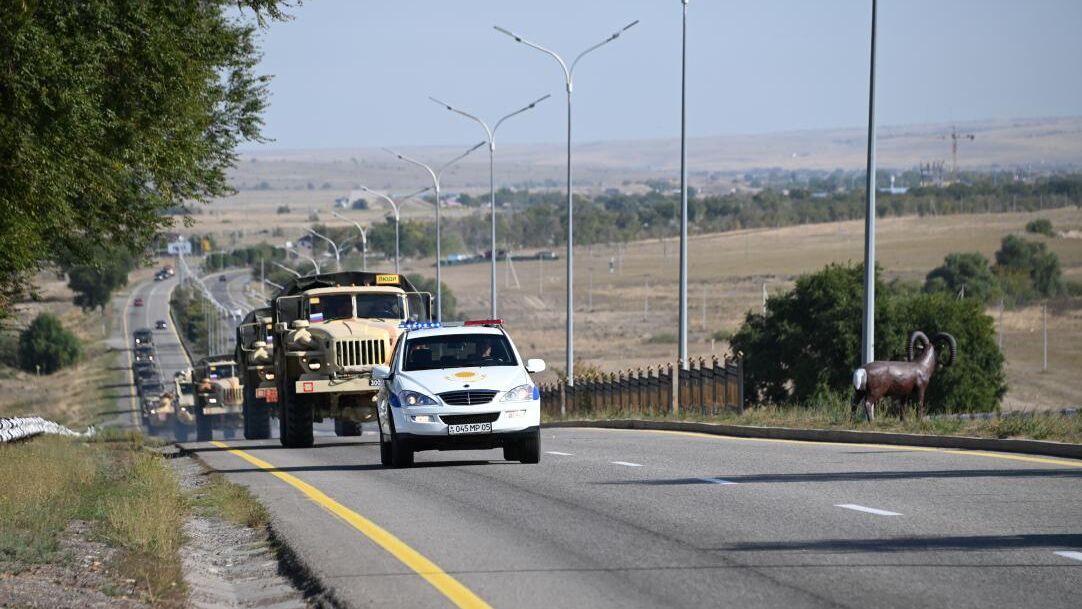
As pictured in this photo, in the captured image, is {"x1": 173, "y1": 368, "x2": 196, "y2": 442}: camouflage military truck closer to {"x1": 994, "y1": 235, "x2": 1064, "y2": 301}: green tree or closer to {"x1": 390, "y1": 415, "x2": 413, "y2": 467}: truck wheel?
{"x1": 390, "y1": 415, "x2": 413, "y2": 467}: truck wheel

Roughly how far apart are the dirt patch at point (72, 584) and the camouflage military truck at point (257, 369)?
818 inches

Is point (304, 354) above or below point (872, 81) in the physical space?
below

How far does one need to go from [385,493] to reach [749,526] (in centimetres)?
592

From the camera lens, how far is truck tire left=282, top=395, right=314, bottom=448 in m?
31.1

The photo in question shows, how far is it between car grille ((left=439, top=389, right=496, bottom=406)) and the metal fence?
14596 mm

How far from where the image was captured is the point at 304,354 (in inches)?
1212

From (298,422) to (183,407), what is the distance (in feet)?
180

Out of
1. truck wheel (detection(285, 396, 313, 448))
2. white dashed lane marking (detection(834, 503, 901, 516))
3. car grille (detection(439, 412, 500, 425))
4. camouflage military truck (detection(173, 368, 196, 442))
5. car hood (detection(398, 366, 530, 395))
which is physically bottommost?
camouflage military truck (detection(173, 368, 196, 442))

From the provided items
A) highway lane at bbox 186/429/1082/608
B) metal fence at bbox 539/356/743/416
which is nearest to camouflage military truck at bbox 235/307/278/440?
metal fence at bbox 539/356/743/416

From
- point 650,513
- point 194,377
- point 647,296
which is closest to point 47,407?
point 194,377

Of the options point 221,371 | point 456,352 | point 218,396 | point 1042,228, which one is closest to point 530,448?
point 456,352

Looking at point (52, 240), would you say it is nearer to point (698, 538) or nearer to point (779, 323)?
point (698, 538)

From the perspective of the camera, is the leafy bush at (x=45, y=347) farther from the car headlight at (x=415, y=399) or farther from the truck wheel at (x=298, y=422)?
the car headlight at (x=415, y=399)

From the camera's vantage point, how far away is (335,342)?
3017 cm
